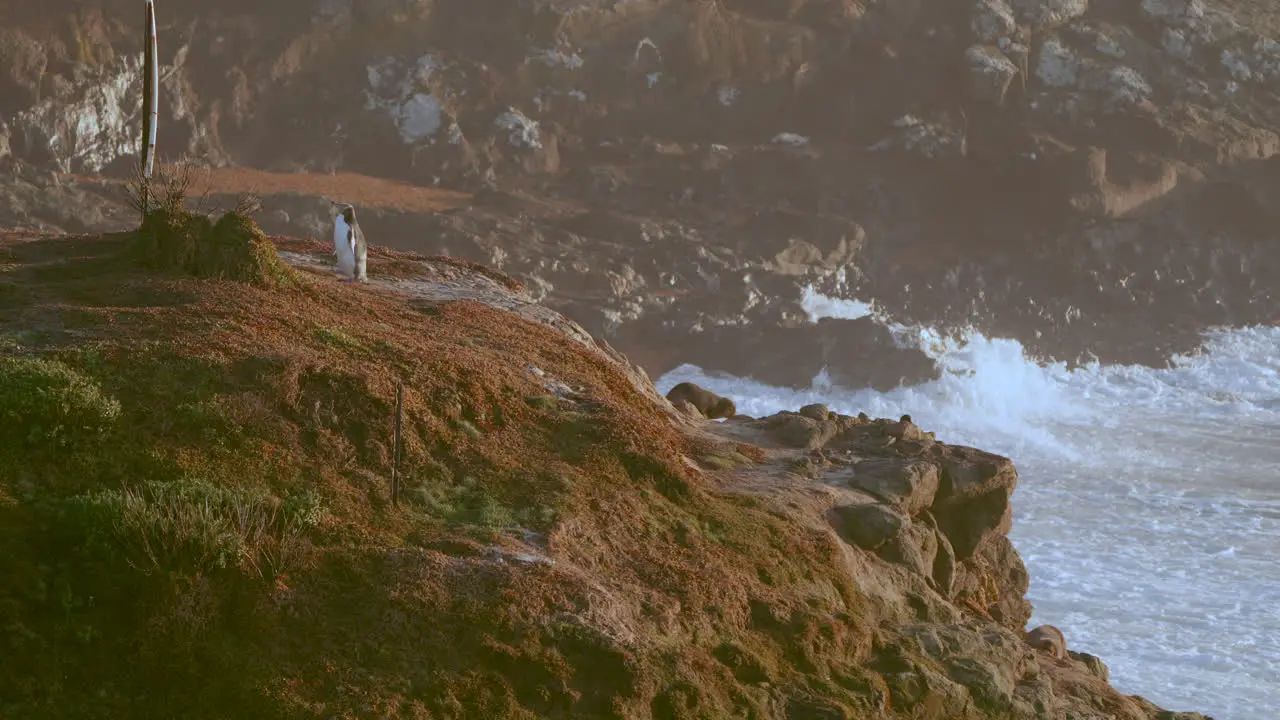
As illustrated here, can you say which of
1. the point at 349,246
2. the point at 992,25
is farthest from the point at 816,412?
the point at 992,25

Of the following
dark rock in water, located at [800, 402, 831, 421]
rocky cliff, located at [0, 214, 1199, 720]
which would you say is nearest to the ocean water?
dark rock in water, located at [800, 402, 831, 421]

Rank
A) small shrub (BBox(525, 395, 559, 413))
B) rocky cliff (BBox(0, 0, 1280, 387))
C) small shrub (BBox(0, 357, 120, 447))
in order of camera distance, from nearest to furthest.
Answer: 1. small shrub (BBox(0, 357, 120, 447))
2. small shrub (BBox(525, 395, 559, 413))
3. rocky cliff (BBox(0, 0, 1280, 387))

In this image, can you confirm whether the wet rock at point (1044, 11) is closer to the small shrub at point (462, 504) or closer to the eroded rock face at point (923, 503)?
the eroded rock face at point (923, 503)

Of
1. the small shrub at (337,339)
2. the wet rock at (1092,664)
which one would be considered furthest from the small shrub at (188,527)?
the wet rock at (1092,664)

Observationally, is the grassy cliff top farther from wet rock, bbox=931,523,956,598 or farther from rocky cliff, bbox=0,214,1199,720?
wet rock, bbox=931,523,956,598

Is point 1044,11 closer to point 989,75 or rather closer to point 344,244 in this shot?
point 989,75

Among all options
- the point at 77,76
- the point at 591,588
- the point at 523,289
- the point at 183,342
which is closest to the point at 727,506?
the point at 591,588

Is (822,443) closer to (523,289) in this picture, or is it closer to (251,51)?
(523,289)
